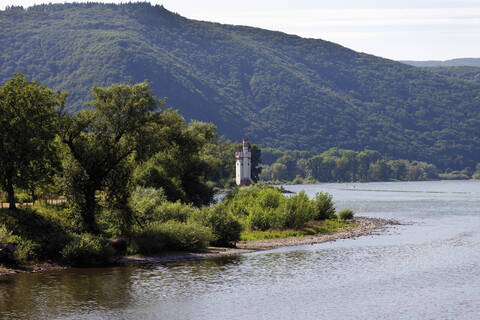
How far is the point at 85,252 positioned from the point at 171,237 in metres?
8.92

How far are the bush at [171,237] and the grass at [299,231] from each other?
921 centimetres

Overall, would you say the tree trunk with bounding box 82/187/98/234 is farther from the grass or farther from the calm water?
the grass

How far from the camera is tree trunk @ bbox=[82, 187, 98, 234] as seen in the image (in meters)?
48.7

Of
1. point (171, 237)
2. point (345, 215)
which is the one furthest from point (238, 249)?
point (345, 215)

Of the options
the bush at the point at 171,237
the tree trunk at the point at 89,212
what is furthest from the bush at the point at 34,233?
the bush at the point at 171,237

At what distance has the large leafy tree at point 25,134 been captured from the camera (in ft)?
152

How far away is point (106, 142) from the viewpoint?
50.2 meters

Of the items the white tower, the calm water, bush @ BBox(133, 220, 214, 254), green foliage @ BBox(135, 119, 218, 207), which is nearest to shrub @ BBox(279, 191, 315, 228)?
green foliage @ BBox(135, 119, 218, 207)

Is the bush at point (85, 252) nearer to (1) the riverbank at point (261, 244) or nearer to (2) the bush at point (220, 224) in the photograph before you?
(1) the riverbank at point (261, 244)

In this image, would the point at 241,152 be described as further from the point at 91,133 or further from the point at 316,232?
the point at 91,133

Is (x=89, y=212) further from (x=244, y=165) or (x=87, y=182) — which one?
(x=244, y=165)

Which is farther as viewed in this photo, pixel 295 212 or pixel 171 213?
pixel 295 212

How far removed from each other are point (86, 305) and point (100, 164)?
18476mm

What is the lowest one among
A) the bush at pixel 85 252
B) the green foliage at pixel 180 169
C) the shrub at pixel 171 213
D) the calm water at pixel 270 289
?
the calm water at pixel 270 289
